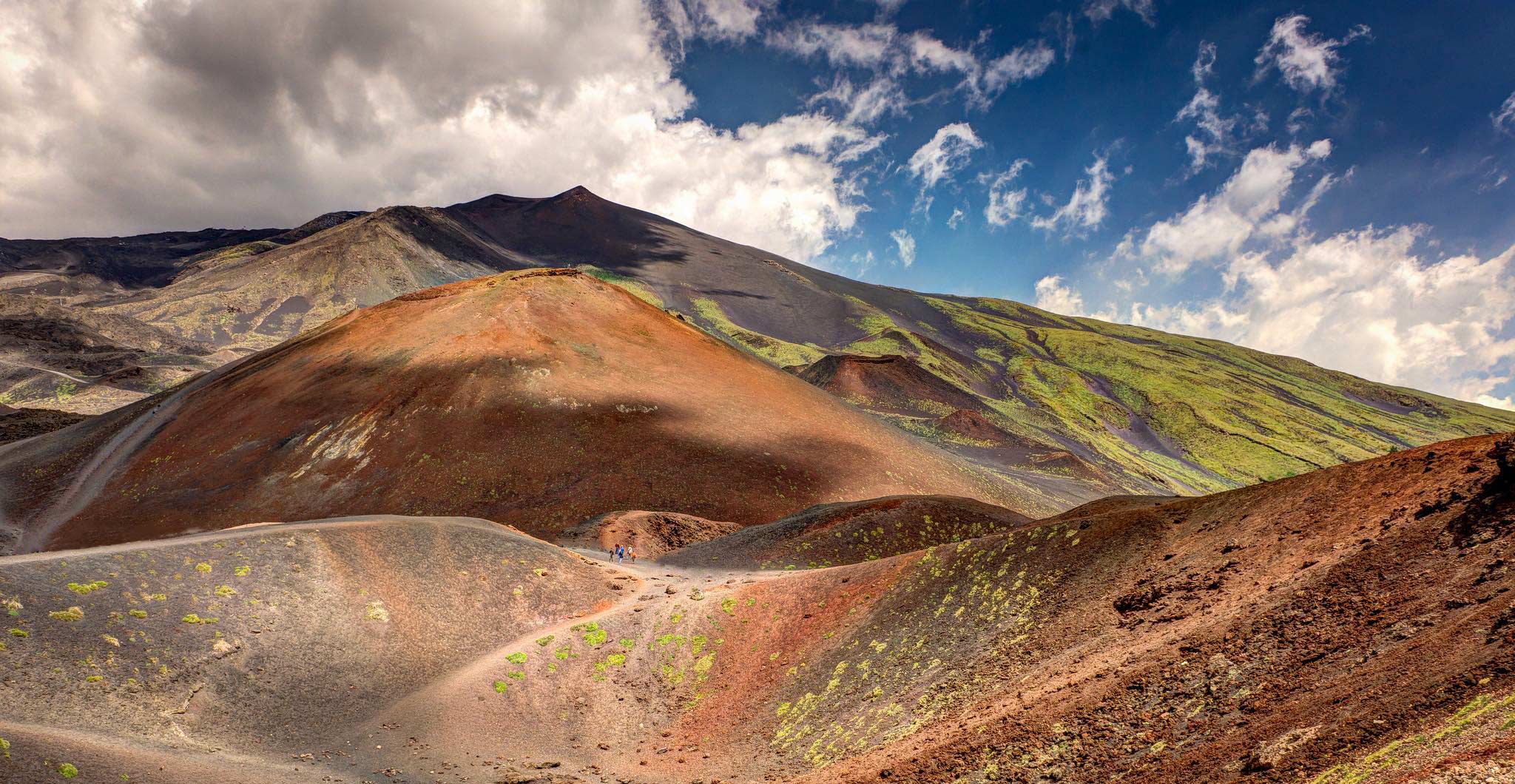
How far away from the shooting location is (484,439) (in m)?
50.8

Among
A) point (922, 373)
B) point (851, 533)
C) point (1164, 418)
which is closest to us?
point (851, 533)

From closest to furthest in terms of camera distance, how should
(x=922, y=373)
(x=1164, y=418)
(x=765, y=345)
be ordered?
(x=922, y=373), (x=765, y=345), (x=1164, y=418)

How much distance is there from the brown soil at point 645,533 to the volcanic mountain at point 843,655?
11.6 meters

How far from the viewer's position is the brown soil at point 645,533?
38.7 meters

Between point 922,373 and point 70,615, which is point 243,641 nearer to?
point 70,615

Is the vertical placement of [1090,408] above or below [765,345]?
below

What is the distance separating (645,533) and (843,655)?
2241cm

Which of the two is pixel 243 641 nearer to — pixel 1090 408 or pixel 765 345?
pixel 765 345

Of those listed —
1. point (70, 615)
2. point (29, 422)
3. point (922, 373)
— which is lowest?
point (70, 615)

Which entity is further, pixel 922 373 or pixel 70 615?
pixel 922 373

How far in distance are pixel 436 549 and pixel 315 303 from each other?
171996 mm

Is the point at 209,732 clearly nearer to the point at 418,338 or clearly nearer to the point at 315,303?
the point at 418,338

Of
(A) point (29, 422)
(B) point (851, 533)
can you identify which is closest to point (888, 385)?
(B) point (851, 533)

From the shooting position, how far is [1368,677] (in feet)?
28.2
